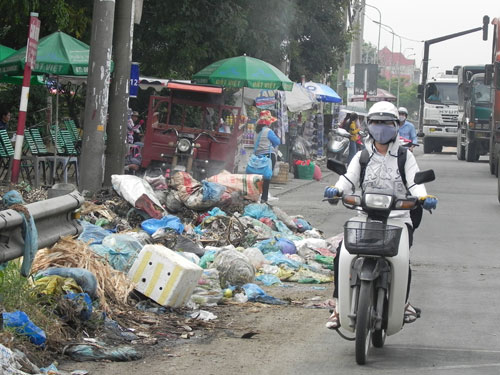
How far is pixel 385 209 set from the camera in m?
6.80

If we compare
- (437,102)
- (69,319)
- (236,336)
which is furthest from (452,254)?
(437,102)

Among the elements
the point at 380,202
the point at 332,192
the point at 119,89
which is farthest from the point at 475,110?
the point at 380,202

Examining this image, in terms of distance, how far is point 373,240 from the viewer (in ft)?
21.8

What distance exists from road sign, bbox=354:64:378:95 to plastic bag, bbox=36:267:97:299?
1481 inches

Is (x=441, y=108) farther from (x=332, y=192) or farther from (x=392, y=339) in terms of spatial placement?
(x=332, y=192)

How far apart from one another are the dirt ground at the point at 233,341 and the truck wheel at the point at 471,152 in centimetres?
2730

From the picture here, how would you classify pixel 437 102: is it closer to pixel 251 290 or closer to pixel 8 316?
pixel 251 290

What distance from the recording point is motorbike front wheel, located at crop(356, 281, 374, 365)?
654 cm

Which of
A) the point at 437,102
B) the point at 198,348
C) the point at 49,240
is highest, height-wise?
the point at 437,102

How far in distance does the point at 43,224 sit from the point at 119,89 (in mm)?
8271

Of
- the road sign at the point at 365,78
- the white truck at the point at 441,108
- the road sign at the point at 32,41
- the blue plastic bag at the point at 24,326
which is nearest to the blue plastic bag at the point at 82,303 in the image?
the blue plastic bag at the point at 24,326

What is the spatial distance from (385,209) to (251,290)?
2819 millimetres

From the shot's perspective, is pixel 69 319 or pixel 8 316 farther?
pixel 69 319

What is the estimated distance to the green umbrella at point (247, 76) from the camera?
2245 centimetres
